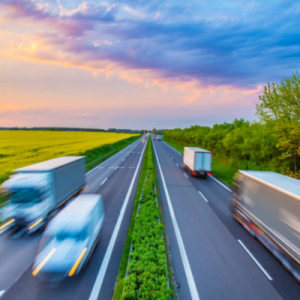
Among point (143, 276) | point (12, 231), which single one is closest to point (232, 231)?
point (143, 276)

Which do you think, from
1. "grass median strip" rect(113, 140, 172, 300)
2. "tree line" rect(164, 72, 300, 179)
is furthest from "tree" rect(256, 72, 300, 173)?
"grass median strip" rect(113, 140, 172, 300)

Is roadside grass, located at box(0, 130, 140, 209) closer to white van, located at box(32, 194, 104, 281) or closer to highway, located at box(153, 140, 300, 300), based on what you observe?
white van, located at box(32, 194, 104, 281)

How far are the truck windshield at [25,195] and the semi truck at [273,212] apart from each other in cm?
1110

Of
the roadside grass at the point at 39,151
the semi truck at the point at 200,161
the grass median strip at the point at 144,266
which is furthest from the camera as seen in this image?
the roadside grass at the point at 39,151

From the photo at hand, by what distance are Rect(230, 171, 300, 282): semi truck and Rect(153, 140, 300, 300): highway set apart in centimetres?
60

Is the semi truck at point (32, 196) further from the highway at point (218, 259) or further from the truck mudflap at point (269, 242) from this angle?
the truck mudflap at point (269, 242)

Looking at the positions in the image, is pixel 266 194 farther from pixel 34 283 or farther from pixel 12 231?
pixel 12 231

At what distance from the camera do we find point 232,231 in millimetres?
10648

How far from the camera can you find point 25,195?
9367mm

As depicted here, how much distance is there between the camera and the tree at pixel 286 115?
1580cm

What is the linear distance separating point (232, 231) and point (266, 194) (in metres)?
3.37

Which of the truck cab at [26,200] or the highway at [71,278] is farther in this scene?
the truck cab at [26,200]

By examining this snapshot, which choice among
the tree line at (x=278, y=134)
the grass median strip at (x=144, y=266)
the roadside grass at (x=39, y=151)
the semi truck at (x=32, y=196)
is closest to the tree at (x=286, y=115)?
the tree line at (x=278, y=134)

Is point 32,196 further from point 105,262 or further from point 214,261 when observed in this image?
point 214,261
